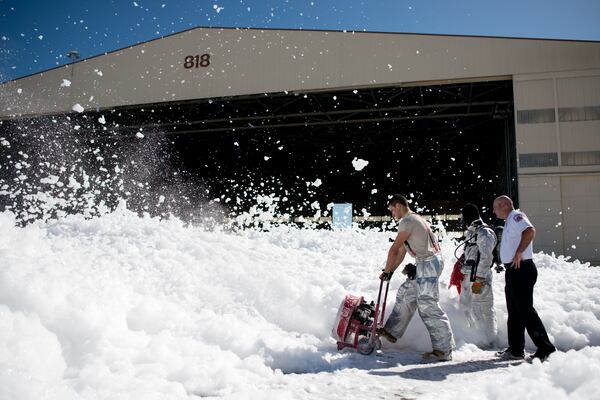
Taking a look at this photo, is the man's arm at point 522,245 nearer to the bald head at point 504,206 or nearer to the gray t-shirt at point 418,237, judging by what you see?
A: the bald head at point 504,206

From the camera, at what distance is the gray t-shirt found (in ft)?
16.2

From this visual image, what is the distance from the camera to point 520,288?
468 centimetres

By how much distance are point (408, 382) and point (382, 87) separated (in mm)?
14117

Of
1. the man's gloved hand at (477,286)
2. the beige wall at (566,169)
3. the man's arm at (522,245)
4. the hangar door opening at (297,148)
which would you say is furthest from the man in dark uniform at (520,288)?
the hangar door opening at (297,148)

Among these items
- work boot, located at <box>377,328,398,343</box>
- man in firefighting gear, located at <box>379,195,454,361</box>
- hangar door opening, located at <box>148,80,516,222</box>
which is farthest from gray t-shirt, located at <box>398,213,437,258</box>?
hangar door opening, located at <box>148,80,516,222</box>

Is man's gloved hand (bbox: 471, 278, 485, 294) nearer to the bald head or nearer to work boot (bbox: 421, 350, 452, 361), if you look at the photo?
the bald head

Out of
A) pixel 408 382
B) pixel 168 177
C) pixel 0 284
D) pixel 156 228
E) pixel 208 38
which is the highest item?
pixel 208 38

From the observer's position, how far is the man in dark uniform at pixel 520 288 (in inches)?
180

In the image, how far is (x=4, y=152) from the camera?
903 inches

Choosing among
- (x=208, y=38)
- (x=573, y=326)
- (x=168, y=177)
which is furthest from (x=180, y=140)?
(x=573, y=326)

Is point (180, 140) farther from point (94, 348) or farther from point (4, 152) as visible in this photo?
point (94, 348)

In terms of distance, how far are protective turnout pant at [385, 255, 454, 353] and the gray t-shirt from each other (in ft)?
0.27

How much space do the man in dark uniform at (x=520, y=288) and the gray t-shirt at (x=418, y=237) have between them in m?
0.75

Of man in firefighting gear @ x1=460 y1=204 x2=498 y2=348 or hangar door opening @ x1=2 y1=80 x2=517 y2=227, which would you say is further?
hangar door opening @ x1=2 y1=80 x2=517 y2=227
